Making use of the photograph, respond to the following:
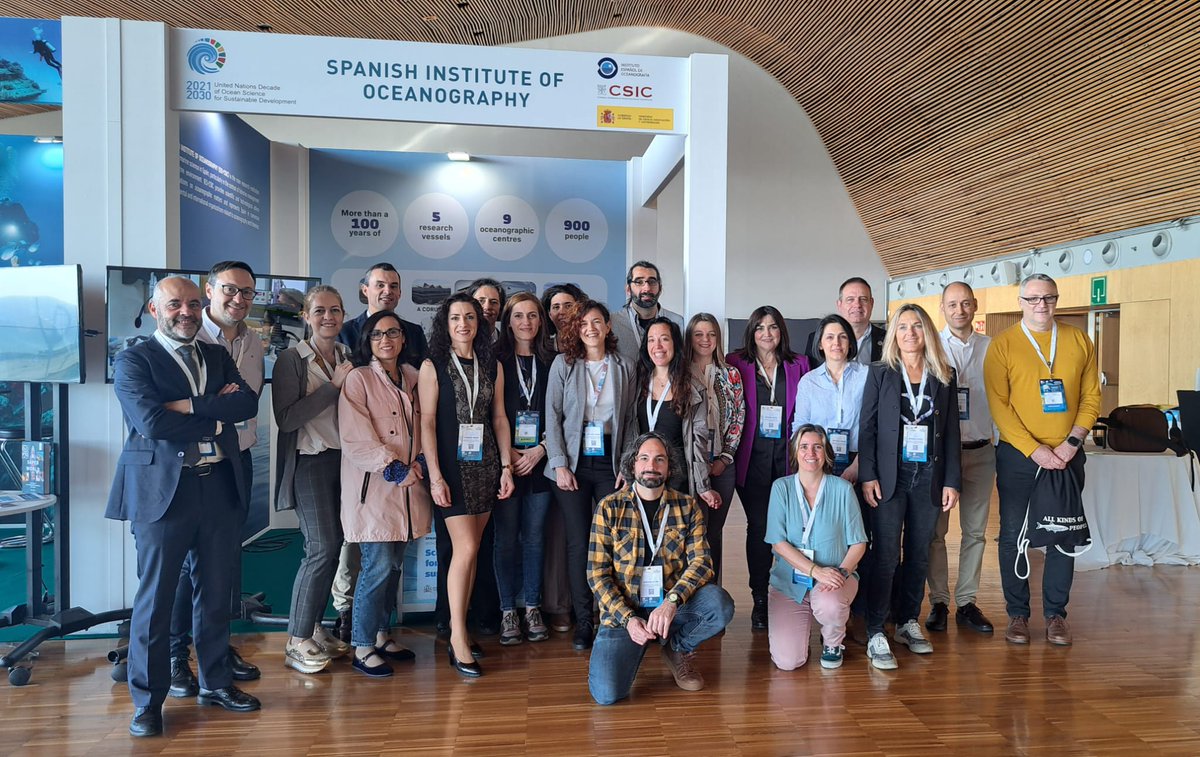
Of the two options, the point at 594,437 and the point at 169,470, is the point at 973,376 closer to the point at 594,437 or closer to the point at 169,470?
the point at 594,437

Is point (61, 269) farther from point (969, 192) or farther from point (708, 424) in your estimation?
point (969, 192)

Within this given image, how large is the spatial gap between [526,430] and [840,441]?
56.1 inches

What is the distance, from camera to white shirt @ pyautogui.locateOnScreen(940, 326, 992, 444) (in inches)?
149

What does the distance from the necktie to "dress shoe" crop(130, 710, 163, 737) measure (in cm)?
86

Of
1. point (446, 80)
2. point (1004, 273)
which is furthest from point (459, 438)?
point (1004, 273)

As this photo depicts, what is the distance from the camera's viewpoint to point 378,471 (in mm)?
3025

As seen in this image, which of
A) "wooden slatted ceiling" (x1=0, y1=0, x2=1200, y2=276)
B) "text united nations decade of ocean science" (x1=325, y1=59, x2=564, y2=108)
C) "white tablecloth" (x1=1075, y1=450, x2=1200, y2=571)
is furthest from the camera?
"wooden slatted ceiling" (x1=0, y1=0, x2=1200, y2=276)

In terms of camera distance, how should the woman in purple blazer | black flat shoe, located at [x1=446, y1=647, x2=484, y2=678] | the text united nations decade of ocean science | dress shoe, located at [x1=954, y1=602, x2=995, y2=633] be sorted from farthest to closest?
the text united nations decade of ocean science
dress shoe, located at [x1=954, y1=602, x2=995, y2=633]
the woman in purple blazer
black flat shoe, located at [x1=446, y1=647, x2=484, y2=678]

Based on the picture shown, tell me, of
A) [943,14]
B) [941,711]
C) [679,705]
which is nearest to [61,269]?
[679,705]

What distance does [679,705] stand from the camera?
2.94m

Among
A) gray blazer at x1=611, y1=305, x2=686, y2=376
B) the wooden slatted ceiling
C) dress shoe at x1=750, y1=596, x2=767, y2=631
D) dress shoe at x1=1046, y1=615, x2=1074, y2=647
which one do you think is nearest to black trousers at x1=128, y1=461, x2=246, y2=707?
gray blazer at x1=611, y1=305, x2=686, y2=376

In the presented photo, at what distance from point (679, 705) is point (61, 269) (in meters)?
3.19

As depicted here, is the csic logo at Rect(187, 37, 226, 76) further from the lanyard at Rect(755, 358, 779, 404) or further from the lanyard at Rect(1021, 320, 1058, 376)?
the lanyard at Rect(1021, 320, 1058, 376)

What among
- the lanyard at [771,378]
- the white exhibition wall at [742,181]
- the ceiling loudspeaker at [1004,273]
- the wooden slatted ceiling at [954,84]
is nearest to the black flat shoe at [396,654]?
the lanyard at [771,378]
